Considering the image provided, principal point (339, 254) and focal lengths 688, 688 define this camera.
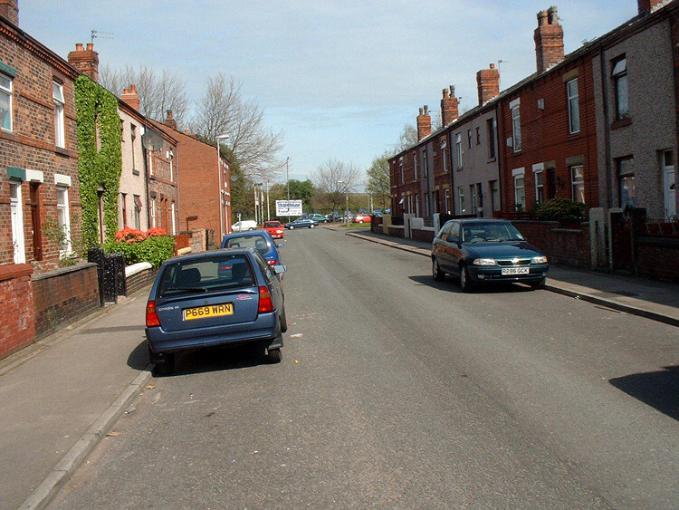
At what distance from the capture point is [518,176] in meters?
28.4

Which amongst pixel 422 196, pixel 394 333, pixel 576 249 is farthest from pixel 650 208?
pixel 422 196

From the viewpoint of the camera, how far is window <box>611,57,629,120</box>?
773 inches

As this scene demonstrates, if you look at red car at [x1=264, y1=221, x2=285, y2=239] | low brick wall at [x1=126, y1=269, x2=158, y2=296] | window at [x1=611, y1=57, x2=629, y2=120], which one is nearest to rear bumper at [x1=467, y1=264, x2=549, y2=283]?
window at [x1=611, y1=57, x2=629, y2=120]

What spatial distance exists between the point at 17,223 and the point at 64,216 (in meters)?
3.21

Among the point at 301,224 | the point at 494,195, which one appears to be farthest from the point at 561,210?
the point at 301,224

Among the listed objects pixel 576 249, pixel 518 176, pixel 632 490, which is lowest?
pixel 632 490

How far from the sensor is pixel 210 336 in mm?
8250

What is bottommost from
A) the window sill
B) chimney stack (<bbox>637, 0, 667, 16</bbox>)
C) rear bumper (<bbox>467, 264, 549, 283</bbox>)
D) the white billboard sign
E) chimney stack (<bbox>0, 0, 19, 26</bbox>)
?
rear bumper (<bbox>467, 264, 549, 283</bbox>)

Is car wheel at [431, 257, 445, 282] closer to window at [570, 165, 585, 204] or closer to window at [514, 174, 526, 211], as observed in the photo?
window at [570, 165, 585, 204]

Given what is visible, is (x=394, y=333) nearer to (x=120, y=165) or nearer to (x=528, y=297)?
(x=528, y=297)

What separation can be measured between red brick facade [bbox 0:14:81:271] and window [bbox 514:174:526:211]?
1705cm

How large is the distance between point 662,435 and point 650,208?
1467cm

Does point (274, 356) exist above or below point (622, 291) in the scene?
below

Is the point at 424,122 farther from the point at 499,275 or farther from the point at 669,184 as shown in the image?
the point at 499,275
